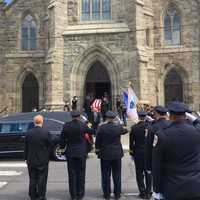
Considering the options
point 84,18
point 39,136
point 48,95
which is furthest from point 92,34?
point 39,136

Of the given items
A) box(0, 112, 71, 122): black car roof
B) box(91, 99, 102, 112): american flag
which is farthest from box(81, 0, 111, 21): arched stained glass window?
box(0, 112, 71, 122): black car roof

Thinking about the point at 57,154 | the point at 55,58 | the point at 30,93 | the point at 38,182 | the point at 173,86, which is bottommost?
the point at 57,154

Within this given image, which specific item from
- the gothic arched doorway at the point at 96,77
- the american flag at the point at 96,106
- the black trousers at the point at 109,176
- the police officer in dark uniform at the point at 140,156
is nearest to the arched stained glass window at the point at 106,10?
the gothic arched doorway at the point at 96,77

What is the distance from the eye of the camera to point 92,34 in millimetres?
26547

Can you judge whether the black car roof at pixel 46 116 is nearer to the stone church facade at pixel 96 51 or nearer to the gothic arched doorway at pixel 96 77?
the stone church facade at pixel 96 51

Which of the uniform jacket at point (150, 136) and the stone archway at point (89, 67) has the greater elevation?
the stone archway at point (89, 67)

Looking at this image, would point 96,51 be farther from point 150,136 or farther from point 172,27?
point 150,136

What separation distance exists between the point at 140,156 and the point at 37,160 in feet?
6.78

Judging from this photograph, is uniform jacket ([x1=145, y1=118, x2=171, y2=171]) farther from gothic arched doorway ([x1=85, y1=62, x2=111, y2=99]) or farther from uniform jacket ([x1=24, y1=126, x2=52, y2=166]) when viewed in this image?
gothic arched doorway ([x1=85, y1=62, x2=111, y2=99])

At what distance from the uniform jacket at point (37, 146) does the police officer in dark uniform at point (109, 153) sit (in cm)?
106

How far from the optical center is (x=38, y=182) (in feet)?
27.1

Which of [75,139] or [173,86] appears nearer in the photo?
[75,139]

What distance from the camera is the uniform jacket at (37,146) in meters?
8.25

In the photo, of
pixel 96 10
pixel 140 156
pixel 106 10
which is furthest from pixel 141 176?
pixel 96 10
